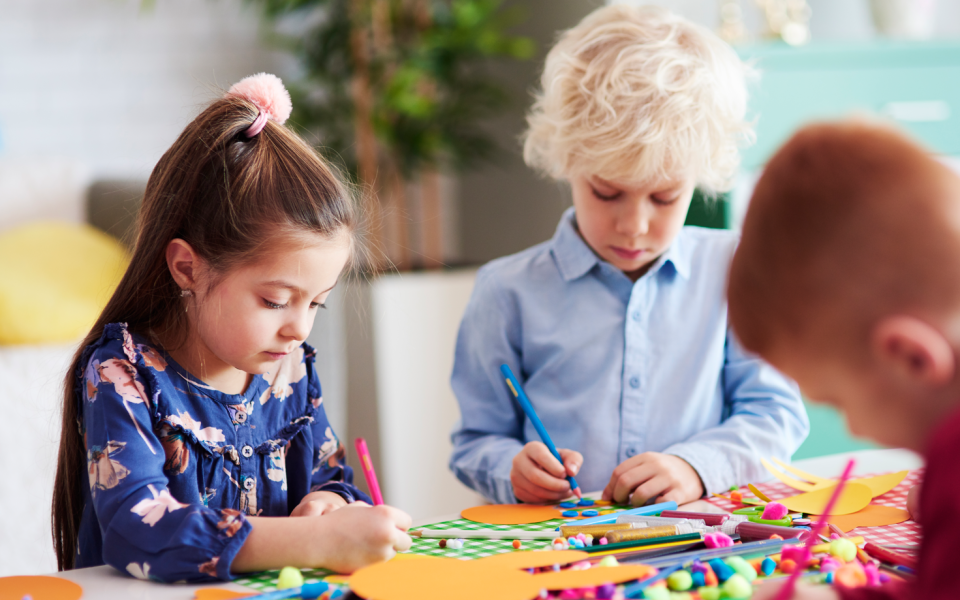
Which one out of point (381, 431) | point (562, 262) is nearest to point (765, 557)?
point (562, 262)

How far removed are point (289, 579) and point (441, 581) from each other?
0.10 m

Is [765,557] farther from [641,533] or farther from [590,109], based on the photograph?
[590,109]

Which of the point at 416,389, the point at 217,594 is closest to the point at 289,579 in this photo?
the point at 217,594

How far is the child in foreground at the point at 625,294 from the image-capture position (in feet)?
3.08

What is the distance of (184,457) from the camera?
739mm

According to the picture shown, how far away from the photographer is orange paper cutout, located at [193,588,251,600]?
58 cm

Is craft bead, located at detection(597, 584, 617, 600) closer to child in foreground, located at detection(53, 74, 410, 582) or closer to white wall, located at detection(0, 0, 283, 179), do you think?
child in foreground, located at detection(53, 74, 410, 582)

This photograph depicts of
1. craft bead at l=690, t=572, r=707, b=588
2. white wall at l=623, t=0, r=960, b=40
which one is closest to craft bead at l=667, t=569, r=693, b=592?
craft bead at l=690, t=572, r=707, b=588

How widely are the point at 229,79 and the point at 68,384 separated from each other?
6.54 ft

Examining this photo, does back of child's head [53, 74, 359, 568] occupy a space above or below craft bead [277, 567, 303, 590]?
above

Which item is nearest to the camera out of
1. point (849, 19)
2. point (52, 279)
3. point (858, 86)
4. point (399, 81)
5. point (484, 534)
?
point (484, 534)

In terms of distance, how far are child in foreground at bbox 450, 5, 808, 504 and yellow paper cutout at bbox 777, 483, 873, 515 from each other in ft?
0.39

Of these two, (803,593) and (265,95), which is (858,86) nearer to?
(265,95)

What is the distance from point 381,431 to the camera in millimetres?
1947
